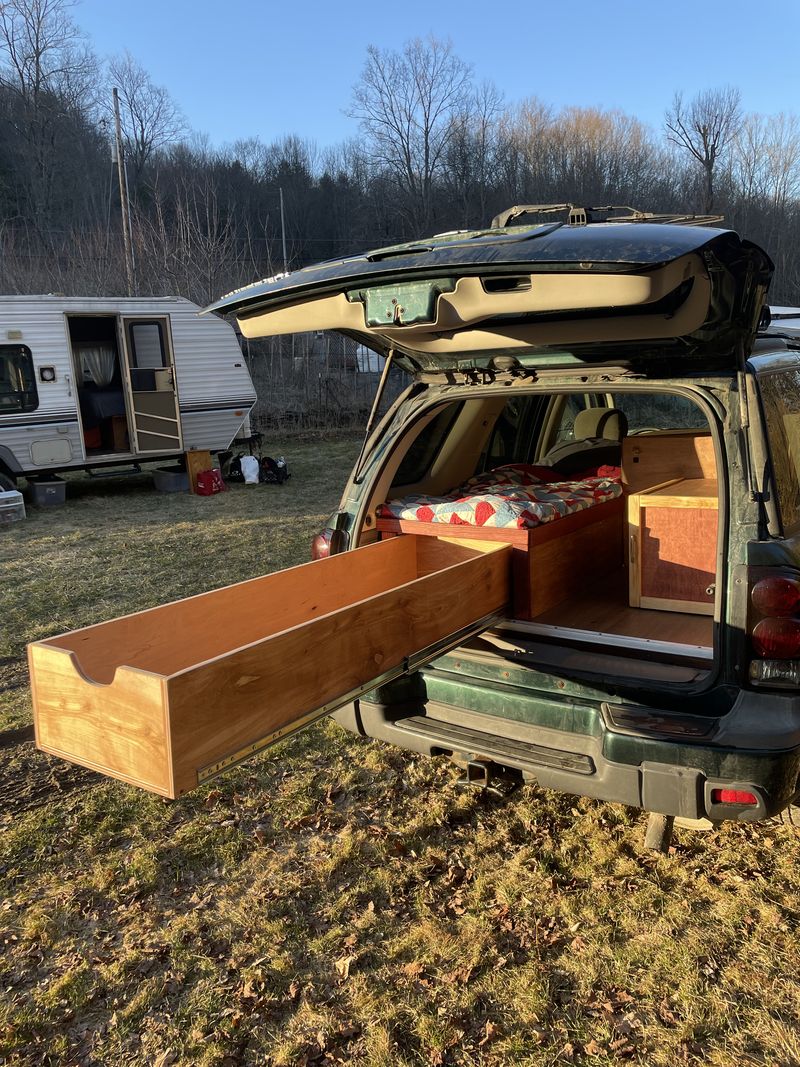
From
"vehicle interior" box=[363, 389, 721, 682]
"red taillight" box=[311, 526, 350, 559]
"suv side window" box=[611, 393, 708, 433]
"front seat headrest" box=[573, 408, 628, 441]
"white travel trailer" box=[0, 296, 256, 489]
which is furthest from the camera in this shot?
"white travel trailer" box=[0, 296, 256, 489]

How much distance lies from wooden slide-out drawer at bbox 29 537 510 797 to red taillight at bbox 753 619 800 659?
101cm

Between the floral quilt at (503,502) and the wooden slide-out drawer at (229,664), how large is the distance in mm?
219

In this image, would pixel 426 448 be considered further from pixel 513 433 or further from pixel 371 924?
pixel 371 924

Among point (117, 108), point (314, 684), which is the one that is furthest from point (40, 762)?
point (117, 108)

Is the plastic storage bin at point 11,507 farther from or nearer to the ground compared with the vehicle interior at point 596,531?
nearer to the ground

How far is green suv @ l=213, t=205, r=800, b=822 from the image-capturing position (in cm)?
238

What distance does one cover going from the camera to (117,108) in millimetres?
23781

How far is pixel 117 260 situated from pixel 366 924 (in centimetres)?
1934

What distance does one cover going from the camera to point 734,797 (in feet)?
7.75

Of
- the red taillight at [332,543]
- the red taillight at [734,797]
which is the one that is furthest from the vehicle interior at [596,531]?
the red taillight at [734,797]

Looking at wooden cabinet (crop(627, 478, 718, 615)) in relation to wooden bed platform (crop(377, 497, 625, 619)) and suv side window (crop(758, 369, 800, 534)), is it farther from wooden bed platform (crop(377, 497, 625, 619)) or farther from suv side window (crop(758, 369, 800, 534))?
suv side window (crop(758, 369, 800, 534))

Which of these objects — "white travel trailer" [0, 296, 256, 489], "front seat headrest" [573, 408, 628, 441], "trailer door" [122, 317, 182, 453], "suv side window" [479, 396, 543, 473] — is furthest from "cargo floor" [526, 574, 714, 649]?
"trailer door" [122, 317, 182, 453]

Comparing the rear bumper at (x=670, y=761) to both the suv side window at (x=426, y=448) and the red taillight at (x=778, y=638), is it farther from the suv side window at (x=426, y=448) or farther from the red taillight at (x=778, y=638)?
the suv side window at (x=426, y=448)

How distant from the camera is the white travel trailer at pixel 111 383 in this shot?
10586 mm
